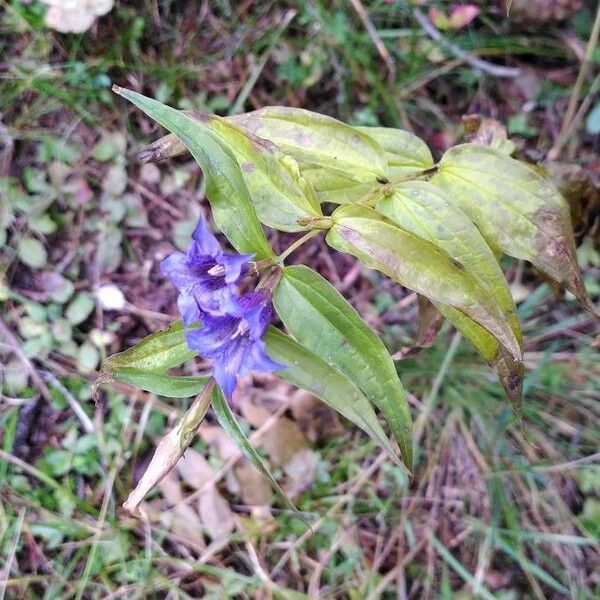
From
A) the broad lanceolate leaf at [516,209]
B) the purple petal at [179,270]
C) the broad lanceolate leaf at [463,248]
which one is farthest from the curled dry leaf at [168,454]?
the broad lanceolate leaf at [516,209]

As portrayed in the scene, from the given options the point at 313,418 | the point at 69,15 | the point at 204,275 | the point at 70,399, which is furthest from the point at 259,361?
the point at 69,15

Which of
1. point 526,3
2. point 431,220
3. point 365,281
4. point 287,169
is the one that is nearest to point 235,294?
point 287,169

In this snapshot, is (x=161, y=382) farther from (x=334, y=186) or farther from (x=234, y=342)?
(x=334, y=186)

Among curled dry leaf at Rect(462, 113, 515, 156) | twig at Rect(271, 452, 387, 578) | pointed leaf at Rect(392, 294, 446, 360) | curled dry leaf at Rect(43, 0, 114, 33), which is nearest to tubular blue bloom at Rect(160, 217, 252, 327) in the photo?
pointed leaf at Rect(392, 294, 446, 360)

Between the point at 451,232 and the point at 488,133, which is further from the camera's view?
the point at 488,133

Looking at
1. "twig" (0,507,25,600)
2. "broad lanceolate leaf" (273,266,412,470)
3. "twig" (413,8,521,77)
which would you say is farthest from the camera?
"twig" (413,8,521,77)

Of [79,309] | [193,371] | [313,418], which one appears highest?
[79,309]

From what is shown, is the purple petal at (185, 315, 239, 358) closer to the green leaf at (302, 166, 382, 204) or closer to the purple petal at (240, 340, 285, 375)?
the purple petal at (240, 340, 285, 375)
